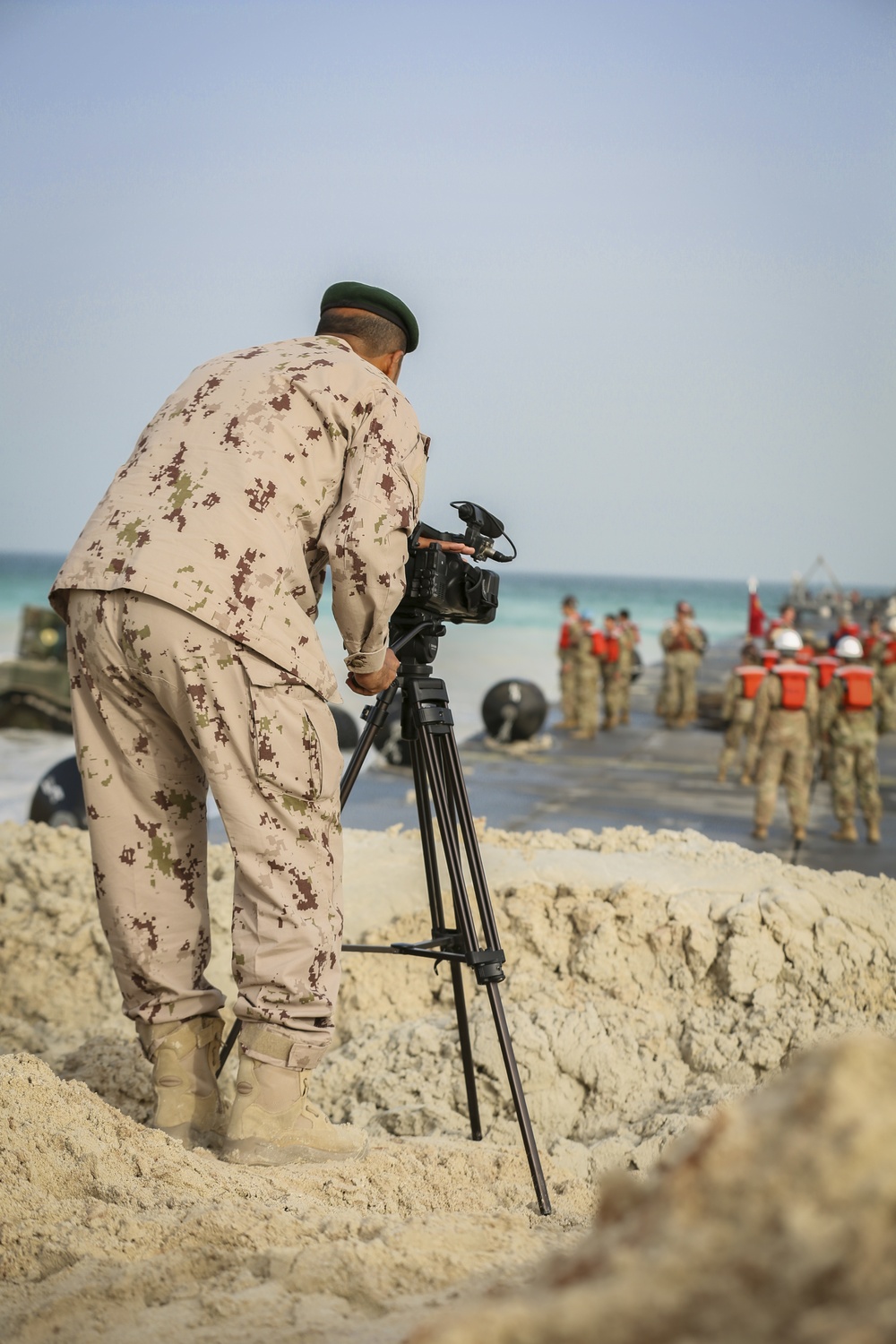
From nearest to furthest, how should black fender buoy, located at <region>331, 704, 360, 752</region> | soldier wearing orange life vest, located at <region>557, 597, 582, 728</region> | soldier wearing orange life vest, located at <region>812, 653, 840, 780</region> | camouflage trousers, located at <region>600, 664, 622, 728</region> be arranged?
soldier wearing orange life vest, located at <region>812, 653, 840, 780</region> < black fender buoy, located at <region>331, 704, 360, 752</region> < soldier wearing orange life vest, located at <region>557, 597, 582, 728</region> < camouflage trousers, located at <region>600, 664, 622, 728</region>

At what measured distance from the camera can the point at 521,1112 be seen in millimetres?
2488

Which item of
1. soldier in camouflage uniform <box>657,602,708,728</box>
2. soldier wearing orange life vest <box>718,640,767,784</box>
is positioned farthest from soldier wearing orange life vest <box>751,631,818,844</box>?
soldier in camouflage uniform <box>657,602,708,728</box>

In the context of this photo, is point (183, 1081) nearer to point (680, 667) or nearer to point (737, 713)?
point (737, 713)

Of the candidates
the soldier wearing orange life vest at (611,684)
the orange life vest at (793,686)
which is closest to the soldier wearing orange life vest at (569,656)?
the soldier wearing orange life vest at (611,684)

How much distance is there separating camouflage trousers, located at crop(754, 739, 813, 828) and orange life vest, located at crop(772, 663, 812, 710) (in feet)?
1.03

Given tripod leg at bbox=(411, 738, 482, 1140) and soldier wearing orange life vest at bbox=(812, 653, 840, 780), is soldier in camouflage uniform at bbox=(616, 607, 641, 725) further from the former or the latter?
tripod leg at bbox=(411, 738, 482, 1140)

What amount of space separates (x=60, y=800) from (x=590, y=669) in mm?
9938

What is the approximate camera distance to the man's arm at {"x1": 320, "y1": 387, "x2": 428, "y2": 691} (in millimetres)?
2398

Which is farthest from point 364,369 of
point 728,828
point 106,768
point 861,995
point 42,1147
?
point 728,828

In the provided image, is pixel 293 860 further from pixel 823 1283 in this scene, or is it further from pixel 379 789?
pixel 379 789

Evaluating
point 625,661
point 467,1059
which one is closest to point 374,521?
point 467,1059

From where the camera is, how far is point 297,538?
2.44 m

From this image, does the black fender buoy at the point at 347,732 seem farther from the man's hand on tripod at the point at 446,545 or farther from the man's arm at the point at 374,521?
the man's arm at the point at 374,521

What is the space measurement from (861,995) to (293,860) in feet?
6.97
